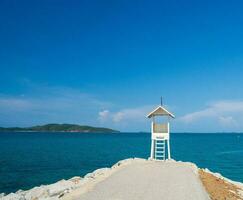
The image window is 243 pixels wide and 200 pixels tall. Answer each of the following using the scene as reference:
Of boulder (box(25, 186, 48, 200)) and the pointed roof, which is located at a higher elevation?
the pointed roof

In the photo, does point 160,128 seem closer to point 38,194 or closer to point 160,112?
point 160,112

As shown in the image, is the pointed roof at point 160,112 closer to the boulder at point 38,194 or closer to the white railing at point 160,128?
the white railing at point 160,128

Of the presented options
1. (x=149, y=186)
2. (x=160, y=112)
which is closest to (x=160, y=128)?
(x=160, y=112)

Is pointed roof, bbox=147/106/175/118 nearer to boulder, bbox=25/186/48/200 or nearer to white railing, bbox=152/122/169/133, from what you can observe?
white railing, bbox=152/122/169/133

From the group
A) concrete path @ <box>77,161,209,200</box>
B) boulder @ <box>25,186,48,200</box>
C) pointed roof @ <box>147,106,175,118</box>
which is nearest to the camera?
concrete path @ <box>77,161,209,200</box>

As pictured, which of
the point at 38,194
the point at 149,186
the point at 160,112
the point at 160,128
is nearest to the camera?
the point at 149,186

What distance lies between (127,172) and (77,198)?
10.3m

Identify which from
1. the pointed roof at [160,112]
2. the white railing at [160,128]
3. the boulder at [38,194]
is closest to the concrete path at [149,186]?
the boulder at [38,194]

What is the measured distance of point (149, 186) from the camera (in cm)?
2200

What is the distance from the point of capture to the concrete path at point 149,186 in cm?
1916

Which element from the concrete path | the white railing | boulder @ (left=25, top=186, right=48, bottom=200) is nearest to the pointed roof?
the white railing

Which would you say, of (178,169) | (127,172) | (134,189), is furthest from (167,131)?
(134,189)

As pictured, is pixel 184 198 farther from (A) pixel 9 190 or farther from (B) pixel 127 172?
(A) pixel 9 190

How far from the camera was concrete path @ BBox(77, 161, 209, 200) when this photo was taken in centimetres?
1916
